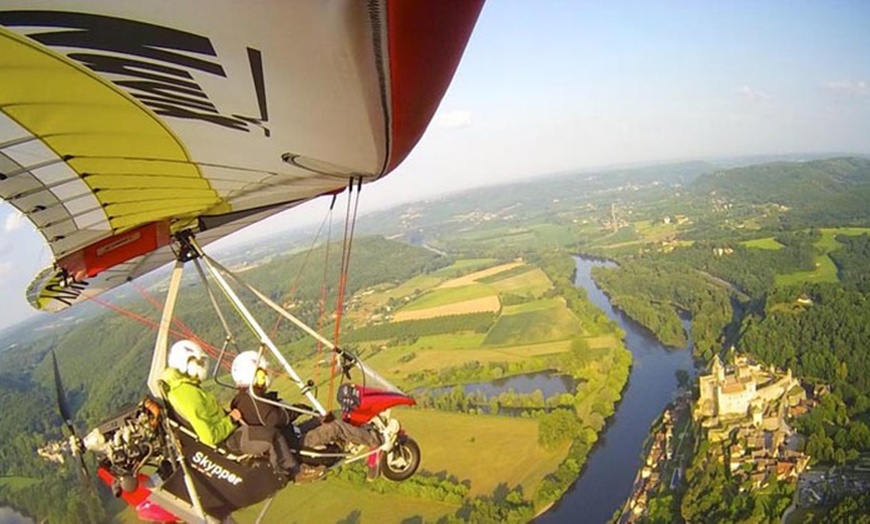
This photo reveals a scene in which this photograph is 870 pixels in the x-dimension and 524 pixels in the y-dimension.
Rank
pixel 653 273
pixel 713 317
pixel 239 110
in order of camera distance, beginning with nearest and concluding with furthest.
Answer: pixel 239 110 → pixel 713 317 → pixel 653 273

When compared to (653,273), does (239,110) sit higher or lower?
higher

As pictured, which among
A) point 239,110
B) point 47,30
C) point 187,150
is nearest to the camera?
point 47,30

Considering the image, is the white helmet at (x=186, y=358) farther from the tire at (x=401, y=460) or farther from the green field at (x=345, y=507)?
the green field at (x=345, y=507)

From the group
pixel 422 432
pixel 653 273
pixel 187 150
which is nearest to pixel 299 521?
pixel 422 432

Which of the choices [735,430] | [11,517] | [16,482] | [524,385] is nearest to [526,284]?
[524,385]

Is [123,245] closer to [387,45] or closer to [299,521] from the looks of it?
[387,45]

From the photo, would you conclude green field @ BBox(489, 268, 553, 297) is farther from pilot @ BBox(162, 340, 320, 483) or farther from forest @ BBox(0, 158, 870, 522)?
pilot @ BBox(162, 340, 320, 483)

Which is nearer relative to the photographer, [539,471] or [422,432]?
[539,471]

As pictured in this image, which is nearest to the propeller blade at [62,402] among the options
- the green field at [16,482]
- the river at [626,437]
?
the river at [626,437]

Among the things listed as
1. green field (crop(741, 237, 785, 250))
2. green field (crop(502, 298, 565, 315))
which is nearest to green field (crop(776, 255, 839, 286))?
green field (crop(741, 237, 785, 250))
